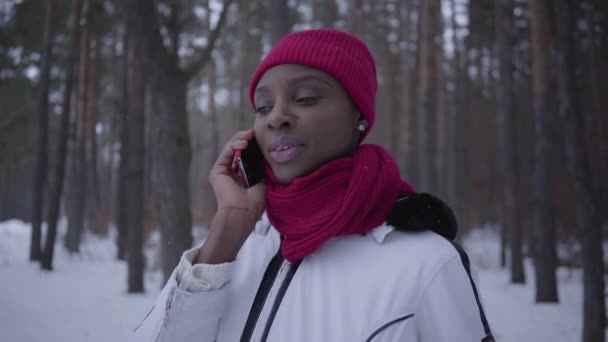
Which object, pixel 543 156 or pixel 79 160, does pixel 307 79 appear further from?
pixel 79 160

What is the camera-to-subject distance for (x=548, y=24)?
761cm

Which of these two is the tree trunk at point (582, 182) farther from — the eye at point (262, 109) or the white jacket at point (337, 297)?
the eye at point (262, 109)

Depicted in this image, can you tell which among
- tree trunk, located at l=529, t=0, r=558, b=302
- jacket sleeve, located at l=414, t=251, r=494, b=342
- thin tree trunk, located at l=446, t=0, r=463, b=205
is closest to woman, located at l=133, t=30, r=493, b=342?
jacket sleeve, located at l=414, t=251, r=494, b=342

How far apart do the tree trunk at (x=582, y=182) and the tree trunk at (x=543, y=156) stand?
2523 mm

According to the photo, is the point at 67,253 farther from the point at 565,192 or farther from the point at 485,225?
the point at 485,225

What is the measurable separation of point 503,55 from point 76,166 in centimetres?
1111

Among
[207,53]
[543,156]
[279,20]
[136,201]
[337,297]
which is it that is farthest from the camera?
[543,156]

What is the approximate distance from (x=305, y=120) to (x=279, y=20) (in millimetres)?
4992

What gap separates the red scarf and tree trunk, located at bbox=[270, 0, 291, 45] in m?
4.88

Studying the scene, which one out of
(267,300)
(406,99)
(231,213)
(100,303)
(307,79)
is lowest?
(100,303)

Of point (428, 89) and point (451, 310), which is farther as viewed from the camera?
point (428, 89)

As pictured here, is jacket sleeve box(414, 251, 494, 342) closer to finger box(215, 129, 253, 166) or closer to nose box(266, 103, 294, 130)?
nose box(266, 103, 294, 130)

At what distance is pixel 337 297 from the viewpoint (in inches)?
51.1

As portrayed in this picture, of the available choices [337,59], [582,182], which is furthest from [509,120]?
[337,59]
